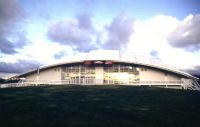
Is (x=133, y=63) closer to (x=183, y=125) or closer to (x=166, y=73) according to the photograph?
(x=166, y=73)

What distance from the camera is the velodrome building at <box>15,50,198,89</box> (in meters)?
50.0

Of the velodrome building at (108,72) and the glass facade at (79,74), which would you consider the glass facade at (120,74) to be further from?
the glass facade at (79,74)

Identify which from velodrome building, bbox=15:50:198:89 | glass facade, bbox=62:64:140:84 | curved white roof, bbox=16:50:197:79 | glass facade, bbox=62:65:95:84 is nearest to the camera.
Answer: curved white roof, bbox=16:50:197:79

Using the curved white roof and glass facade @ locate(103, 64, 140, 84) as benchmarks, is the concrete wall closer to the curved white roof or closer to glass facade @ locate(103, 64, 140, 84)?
the curved white roof

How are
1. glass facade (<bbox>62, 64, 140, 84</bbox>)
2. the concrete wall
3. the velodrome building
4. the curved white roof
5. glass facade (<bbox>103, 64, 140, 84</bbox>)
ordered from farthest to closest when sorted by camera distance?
the concrete wall, glass facade (<bbox>62, 64, 140, 84</bbox>), glass facade (<bbox>103, 64, 140, 84</bbox>), the velodrome building, the curved white roof

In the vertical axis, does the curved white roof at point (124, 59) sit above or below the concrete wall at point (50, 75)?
above

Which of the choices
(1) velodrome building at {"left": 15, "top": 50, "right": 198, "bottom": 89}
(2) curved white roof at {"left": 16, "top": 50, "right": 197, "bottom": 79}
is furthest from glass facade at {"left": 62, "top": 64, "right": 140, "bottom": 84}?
(2) curved white roof at {"left": 16, "top": 50, "right": 197, "bottom": 79}

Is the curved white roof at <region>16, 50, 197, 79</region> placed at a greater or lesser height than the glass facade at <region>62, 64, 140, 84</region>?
greater

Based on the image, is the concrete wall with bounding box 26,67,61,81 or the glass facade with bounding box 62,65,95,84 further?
the concrete wall with bounding box 26,67,61,81

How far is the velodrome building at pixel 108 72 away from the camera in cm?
5000

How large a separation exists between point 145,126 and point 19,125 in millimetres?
6367

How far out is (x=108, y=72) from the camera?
51.5 m

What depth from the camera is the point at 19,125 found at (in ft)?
39.6

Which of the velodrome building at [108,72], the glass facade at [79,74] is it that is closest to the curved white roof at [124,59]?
the velodrome building at [108,72]
